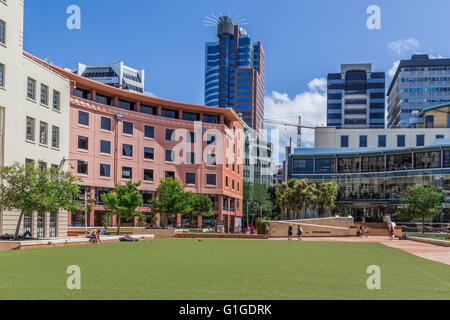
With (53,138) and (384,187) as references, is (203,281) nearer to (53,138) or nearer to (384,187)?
(53,138)

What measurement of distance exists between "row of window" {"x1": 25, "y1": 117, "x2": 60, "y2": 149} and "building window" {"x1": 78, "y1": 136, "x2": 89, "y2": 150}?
80.5ft

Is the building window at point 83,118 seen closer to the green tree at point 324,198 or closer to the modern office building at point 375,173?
the green tree at point 324,198

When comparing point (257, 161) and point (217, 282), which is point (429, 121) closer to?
point (257, 161)

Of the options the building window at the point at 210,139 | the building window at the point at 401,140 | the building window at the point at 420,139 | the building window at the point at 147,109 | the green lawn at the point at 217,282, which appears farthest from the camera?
the building window at the point at 401,140

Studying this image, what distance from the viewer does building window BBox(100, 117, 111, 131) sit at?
7062 cm

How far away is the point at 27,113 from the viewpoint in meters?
38.5

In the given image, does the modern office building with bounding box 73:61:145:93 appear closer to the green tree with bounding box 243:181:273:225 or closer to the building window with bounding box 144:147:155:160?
the green tree with bounding box 243:181:273:225

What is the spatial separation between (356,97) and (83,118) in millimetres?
129606

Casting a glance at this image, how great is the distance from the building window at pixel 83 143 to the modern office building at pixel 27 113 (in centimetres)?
2325

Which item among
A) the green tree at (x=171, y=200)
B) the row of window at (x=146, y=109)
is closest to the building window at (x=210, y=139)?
the row of window at (x=146, y=109)

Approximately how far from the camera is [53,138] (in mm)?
42812

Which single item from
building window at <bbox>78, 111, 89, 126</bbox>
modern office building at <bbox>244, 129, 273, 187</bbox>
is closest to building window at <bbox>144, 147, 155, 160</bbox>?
building window at <bbox>78, 111, 89, 126</bbox>

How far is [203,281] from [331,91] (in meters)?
178

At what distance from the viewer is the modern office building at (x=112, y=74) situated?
183750mm
